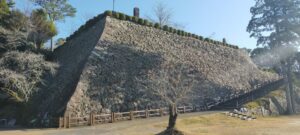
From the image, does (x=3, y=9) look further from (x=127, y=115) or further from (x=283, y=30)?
(x=283, y=30)

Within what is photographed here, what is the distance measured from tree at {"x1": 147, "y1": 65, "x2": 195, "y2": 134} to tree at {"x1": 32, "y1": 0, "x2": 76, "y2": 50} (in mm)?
17996

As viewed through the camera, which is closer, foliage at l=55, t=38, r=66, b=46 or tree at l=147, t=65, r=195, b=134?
tree at l=147, t=65, r=195, b=134

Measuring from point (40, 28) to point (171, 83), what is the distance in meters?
14.1

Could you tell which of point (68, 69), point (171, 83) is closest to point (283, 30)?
point (171, 83)

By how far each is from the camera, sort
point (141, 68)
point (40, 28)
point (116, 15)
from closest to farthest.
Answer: point (141, 68)
point (116, 15)
point (40, 28)

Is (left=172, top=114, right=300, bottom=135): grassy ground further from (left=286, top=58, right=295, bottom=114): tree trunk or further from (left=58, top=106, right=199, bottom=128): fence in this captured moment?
(left=286, top=58, right=295, bottom=114): tree trunk

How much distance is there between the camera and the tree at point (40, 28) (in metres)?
25.8

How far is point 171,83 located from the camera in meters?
23.1

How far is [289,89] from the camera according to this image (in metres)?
28.6

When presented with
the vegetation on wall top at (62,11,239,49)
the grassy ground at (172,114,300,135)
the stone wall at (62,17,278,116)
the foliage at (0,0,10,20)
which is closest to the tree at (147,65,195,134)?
the stone wall at (62,17,278,116)

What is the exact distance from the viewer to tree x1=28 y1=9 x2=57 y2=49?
25.8 m

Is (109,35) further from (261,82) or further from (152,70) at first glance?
(261,82)

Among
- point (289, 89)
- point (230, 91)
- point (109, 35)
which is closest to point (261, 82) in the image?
point (289, 89)

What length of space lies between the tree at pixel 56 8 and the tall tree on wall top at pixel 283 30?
23.5m
